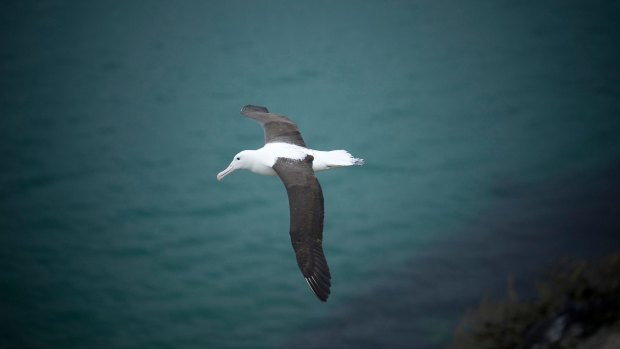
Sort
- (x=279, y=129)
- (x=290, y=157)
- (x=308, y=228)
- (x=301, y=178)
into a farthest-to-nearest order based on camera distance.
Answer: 1. (x=279, y=129)
2. (x=290, y=157)
3. (x=301, y=178)
4. (x=308, y=228)

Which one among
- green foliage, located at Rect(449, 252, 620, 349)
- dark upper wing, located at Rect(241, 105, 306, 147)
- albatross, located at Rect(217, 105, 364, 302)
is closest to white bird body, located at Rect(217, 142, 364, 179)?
albatross, located at Rect(217, 105, 364, 302)

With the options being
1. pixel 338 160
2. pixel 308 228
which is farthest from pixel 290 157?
pixel 308 228

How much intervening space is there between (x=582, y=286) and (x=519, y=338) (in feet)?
2.66

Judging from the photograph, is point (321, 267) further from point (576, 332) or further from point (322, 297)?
point (576, 332)

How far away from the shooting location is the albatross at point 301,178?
5.98 m

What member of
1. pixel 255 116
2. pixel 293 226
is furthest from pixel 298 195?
pixel 255 116

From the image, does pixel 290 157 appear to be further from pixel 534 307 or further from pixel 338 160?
pixel 534 307

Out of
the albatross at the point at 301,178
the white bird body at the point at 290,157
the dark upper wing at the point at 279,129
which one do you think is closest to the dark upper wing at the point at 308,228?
the albatross at the point at 301,178

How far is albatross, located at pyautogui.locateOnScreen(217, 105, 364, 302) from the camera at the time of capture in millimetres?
5977

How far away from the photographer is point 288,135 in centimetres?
780

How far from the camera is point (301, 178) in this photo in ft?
21.3

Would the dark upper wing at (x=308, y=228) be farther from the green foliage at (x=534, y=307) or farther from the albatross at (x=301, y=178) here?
the green foliage at (x=534, y=307)

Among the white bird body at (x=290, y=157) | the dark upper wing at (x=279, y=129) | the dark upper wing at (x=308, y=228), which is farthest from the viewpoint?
the dark upper wing at (x=279, y=129)

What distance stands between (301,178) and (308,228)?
0.59 m
